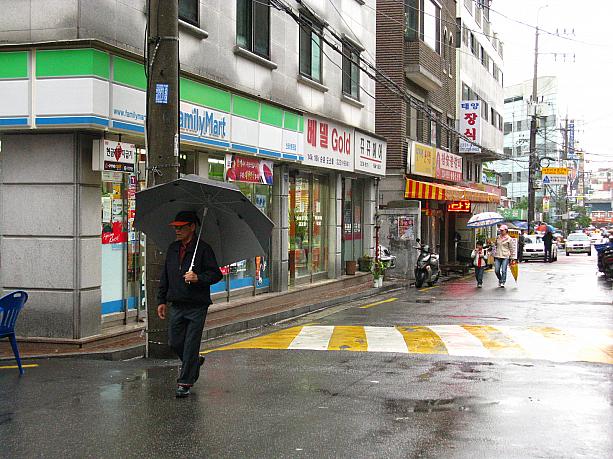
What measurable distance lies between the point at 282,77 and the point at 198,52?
4228 millimetres

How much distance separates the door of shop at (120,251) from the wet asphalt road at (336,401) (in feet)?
5.59

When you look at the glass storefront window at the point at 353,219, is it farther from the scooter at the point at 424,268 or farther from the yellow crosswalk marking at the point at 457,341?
the yellow crosswalk marking at the point at 457,341

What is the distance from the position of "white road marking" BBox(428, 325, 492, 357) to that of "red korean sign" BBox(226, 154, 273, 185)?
16.7 ft

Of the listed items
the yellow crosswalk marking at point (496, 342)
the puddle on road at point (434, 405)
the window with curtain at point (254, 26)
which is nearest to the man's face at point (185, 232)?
the puddle on road at point (434, 405)

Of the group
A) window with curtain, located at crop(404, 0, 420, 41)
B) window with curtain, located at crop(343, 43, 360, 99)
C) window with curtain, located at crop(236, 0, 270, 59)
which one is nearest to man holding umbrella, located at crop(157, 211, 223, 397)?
window with curtain, located at crop(236, 0, 270, 59)

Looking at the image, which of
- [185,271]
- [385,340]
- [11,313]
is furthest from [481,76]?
[185,271]

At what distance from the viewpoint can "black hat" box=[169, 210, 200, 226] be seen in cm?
775

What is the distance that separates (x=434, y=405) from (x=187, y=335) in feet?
8.14

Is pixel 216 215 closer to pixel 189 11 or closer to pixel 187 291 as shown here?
pixel 187 291

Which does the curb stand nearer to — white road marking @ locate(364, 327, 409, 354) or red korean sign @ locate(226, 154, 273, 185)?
white road marking @ locate(364, 327, 409, 354)

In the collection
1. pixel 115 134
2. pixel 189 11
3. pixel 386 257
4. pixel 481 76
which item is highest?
pixel 481 76

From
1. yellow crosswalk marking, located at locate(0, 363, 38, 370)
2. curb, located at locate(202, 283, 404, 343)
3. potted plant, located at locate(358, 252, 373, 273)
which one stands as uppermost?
potted plant, located at locate(358, 252, 373, 273)

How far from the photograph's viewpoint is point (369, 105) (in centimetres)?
2475

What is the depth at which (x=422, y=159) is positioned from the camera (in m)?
31.3
